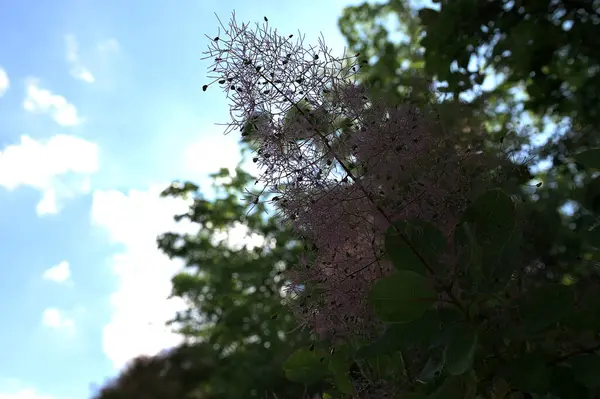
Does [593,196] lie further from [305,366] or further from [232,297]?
[232,297]

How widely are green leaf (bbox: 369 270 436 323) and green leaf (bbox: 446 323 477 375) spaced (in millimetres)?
69

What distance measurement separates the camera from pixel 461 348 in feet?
2.93

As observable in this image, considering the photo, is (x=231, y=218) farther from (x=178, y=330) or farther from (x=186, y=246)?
(x=178, y=330)

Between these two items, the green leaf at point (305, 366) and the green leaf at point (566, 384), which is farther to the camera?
the green leaf at point (305, 366)

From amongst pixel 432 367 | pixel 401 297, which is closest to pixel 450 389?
pixel 432 367

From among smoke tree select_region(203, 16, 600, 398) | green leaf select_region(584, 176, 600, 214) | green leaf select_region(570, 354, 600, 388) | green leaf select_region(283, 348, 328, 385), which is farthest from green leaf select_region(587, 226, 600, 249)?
green leaf select_region(283, 348, 328, 385)

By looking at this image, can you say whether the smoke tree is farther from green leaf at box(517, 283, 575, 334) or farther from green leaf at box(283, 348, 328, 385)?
green leaf at box(283, 348, 328, 385)

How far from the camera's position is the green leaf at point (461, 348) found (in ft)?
2.84

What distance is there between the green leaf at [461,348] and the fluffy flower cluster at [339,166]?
7.8 inches

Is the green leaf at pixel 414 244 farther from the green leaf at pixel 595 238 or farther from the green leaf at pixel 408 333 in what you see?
the green leaf at pixel 595 238

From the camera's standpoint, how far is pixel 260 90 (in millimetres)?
1158

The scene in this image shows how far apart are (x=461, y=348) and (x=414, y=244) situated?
0.60 feet

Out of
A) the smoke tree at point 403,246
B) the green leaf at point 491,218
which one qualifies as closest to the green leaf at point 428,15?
the smoke tree at point 403,246

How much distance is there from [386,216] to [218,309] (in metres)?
4.79
